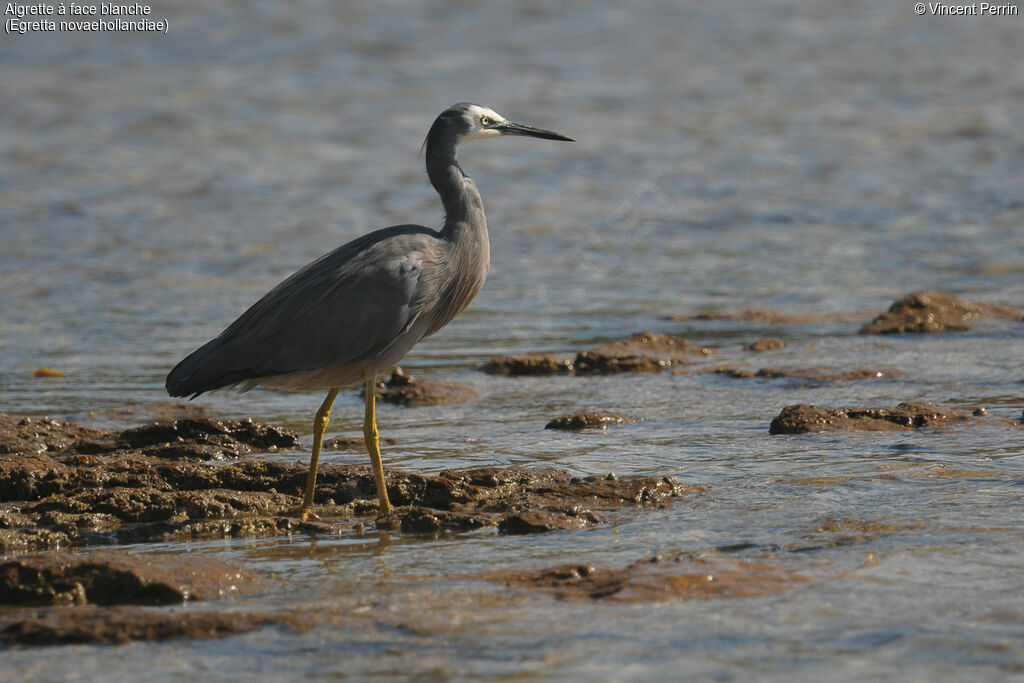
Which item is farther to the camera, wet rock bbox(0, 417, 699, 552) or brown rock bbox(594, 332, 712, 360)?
brown rock bbox(594, 332, 712, 360)

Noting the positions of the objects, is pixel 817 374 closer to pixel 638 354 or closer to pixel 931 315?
pixel 638 354

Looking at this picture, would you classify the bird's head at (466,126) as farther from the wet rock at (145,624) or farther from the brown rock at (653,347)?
the wet rock at (145,624)

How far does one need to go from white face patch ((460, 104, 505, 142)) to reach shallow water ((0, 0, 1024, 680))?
56.8 inches

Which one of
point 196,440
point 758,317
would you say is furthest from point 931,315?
point 196,440

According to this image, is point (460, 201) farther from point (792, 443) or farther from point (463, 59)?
point (463, 59)

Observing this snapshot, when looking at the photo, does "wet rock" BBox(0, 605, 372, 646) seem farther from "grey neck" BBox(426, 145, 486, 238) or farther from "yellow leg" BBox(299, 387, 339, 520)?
"grey neck" BBox(426, 145, 486, 238)

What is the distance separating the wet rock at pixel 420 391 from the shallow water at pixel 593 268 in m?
0.20

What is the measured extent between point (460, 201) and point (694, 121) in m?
13.9

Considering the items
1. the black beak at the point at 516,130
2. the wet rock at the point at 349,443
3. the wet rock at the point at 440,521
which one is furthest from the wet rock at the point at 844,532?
the black beak at the point at 516,130

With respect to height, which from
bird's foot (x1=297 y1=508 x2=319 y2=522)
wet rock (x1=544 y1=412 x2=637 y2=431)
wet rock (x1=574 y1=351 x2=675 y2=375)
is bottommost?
bird's foot (x1=297 y1=508 x2=319 y2=522)

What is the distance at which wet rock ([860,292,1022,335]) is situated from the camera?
922 centimetres

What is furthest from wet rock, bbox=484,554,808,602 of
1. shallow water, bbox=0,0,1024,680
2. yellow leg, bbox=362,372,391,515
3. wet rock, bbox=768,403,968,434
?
wet rock, bbox=768,403,968,434

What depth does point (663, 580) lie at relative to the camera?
4.07 m

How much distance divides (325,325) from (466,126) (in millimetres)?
1371
